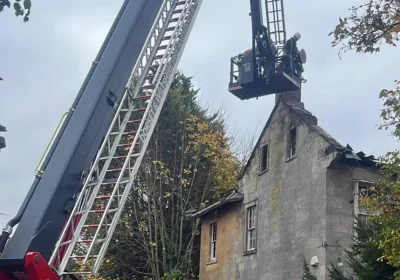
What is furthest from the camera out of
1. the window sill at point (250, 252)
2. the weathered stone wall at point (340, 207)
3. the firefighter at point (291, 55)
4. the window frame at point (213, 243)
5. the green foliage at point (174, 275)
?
the green foliage at point (174, 275)

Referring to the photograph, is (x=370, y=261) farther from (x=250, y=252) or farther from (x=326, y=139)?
(x=250, y=252)

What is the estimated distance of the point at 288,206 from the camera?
18.7 metres

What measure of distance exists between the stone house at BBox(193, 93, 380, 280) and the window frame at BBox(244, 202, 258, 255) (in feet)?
0.04

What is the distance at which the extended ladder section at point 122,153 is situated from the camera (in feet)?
32.5

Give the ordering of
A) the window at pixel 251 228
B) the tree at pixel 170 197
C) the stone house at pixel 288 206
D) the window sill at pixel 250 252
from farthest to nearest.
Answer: the tree at pixel 170 197 → the window at pixel 251 228 → the window sill at pixel 250 252 → the stone house at pixel 288 206

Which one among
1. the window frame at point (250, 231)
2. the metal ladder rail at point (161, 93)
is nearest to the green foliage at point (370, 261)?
the metal ladder rail at point (161, 93)

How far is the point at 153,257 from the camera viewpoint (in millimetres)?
26344

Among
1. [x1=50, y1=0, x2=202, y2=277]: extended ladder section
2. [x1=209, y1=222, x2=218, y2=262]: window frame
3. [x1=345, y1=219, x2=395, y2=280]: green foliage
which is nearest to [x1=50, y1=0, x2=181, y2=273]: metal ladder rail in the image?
[x1=50, y1=0, x2=202, y2=277]: extended ladder section

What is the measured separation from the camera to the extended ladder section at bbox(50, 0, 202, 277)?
9.91 m

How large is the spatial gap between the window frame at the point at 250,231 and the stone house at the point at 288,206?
0.04 feet

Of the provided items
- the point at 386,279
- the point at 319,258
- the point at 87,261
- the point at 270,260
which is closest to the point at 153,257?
the point at 270,260

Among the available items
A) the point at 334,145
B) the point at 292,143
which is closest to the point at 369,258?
the point at 334,145

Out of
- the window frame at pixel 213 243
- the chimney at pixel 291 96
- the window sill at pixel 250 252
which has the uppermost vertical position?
the chimney at pixel 291 96

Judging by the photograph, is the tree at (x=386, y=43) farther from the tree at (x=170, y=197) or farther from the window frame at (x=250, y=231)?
the tree at (x=170, y=197)
